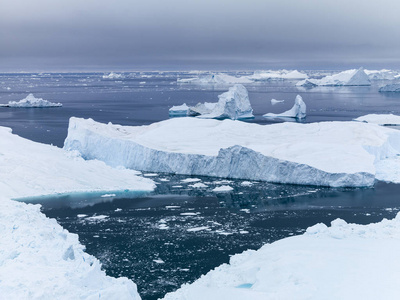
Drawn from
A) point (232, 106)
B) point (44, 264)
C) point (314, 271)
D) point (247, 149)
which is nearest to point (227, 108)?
point (232, 106)

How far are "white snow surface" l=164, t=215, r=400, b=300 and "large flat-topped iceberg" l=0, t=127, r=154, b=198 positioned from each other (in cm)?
846

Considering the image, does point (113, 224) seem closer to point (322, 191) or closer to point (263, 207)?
point (263, 207)

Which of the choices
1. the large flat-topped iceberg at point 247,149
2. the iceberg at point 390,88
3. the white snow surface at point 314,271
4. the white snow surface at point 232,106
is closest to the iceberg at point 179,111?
the white snow surface at point 232,106

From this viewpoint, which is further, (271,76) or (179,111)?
(271,76)

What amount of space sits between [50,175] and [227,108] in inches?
801

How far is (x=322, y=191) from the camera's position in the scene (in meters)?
17.7

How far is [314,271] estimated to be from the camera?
9.07m

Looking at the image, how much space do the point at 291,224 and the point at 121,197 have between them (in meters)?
6.14

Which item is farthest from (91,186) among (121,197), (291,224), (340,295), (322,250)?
Result: (340,295)

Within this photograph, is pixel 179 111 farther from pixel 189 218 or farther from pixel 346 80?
pixel 346 80

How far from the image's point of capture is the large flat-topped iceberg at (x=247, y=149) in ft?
61.0

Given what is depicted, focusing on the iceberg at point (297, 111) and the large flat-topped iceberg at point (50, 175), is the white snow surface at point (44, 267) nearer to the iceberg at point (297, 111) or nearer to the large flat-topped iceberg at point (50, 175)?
the large flat-topped iceberg at point (50, 175)

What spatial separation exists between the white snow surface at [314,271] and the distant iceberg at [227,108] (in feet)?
83.6

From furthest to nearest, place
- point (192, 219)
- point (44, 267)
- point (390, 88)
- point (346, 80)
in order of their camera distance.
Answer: point (346, 80) → point (390, 88) → point (192, 219) → point (44, 267)
